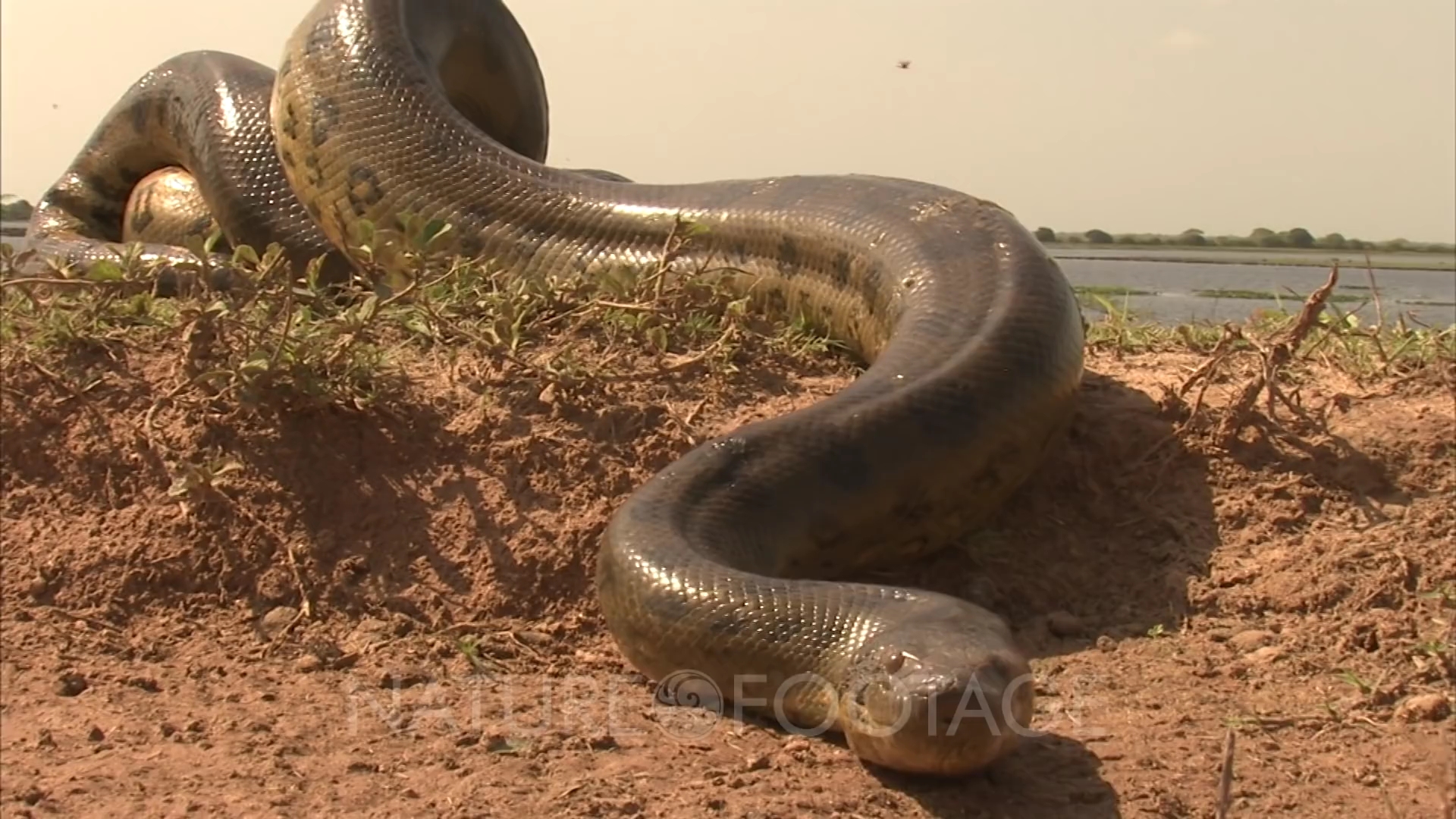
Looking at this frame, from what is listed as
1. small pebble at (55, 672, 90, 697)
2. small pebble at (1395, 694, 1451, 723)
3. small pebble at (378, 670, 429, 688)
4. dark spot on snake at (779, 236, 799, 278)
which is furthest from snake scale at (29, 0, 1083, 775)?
small pebble at (55, 672, 90, 697)

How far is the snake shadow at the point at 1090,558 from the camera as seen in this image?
12.1 ft

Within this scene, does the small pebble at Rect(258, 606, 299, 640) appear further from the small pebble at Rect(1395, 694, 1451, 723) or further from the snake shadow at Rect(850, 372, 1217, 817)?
the small pebble at Rect(1395, 694, 1451, 723)

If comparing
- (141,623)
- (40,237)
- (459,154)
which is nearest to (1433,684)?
(141,623)

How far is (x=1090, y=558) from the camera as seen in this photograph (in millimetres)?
4738

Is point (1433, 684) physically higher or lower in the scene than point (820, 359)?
lower

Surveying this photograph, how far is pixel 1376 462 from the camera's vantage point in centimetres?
491

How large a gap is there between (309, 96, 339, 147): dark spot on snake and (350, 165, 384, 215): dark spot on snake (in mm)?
219

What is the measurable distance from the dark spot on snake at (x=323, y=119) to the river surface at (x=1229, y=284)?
411 cm

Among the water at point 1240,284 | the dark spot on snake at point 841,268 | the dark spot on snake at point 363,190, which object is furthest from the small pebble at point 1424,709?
the water at point 1240,284

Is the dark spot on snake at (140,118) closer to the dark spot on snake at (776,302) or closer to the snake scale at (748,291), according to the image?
the snake scale at (748,291)

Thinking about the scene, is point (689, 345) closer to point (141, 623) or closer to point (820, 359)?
point (820, 359)

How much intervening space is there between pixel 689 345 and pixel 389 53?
2.31 metres

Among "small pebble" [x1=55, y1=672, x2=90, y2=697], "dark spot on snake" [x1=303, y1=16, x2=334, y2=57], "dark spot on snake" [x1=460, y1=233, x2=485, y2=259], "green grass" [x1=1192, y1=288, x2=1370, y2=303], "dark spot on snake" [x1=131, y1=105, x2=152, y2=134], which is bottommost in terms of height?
"small pebble" [x1=55, y1=672, x2=90, y2=697]

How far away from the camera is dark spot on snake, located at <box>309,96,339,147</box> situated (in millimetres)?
6613
